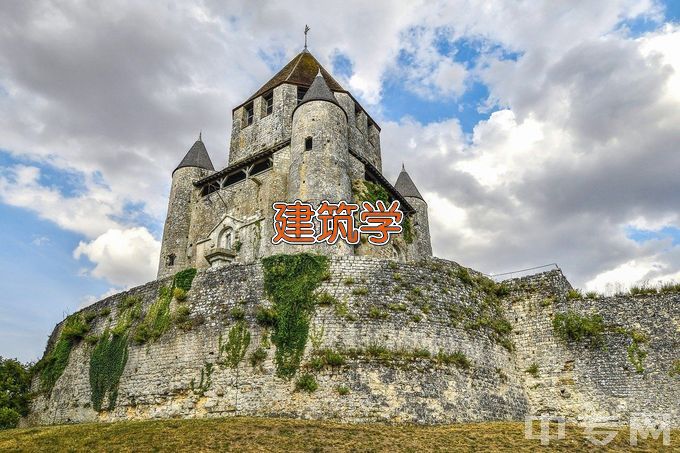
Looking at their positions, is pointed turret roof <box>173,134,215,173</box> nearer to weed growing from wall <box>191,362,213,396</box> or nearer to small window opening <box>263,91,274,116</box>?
small window opening <box>263,91,274,116</box>

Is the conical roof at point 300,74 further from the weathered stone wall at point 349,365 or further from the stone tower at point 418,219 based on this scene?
the weathered stone wall at point 349,365

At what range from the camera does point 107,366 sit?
682 inches

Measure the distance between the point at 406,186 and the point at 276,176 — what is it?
11629 mm

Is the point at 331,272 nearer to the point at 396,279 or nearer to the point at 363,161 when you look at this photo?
the point at 396,279

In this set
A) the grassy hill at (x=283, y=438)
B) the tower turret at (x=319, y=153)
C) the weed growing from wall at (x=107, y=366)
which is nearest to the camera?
the grassy hill at (x=283, y=438)

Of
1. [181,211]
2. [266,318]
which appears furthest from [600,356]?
[181,211]

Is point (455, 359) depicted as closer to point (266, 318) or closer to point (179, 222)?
point (266, 318)

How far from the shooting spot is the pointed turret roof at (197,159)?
97.2 feet

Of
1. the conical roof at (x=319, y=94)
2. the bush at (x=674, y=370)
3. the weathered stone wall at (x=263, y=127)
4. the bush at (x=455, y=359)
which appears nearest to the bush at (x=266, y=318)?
the bush at (x=455, y=359)

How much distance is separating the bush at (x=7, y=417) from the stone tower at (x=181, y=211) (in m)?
8.79

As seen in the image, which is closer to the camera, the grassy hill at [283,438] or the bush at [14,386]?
the grassy hill at [283,438]

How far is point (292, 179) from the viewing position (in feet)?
77.2

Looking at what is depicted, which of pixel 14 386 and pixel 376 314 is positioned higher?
pixel 376 314

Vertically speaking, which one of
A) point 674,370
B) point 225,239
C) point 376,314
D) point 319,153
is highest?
point 319,153
